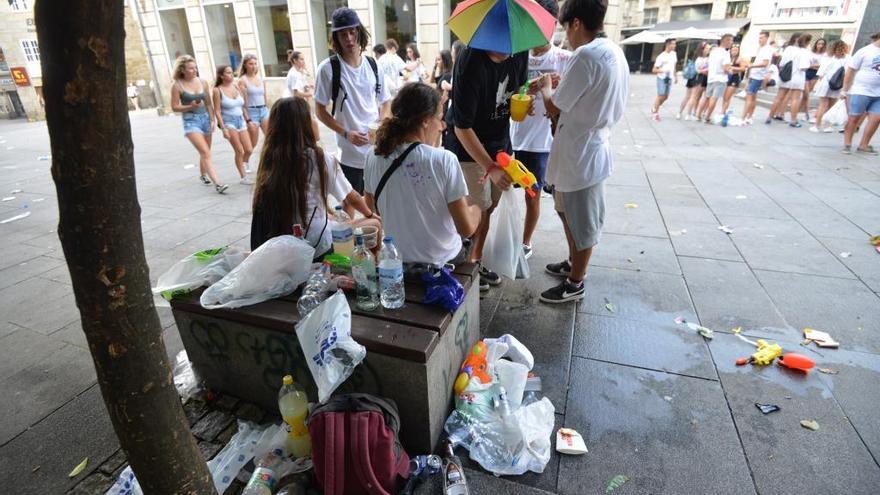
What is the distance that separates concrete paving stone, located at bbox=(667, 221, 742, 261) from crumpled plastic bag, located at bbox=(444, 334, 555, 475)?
2.44 metres

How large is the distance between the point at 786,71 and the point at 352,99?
10205 millimetres

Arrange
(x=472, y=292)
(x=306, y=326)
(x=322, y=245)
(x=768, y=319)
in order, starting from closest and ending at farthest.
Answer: (x=306, y=326), (x=472, y=292), (x=322, y=245), (x=768, y=319)

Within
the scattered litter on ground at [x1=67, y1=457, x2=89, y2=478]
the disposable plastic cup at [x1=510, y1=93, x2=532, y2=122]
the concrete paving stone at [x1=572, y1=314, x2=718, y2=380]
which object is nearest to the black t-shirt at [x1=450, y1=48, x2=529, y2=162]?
the disposable plastic cup at [x1=510, y1=93, x2=532, y2=122]

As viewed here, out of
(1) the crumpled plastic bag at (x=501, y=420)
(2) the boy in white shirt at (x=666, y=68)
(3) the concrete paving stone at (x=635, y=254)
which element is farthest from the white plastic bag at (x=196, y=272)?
(2) the boy in white shirt at (x=666, y=68)

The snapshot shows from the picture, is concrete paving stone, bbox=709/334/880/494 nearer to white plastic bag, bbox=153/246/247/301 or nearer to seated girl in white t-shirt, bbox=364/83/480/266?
seated girl in white t-shirt, bbox=364/83/480/266

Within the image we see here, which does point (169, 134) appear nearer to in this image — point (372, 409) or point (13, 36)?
point (372, 409)

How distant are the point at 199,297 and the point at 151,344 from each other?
129cm

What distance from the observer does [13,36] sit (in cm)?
2064

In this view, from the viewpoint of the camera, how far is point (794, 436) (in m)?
2.15

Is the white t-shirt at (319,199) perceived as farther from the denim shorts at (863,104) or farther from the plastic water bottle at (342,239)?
the denim shorts at (863,104)

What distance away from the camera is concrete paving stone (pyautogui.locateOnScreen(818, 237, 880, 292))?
11.7 feet

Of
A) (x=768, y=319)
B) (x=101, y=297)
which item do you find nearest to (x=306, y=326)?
(x=101, y=297)

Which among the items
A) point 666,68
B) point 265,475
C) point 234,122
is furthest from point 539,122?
point 666,68

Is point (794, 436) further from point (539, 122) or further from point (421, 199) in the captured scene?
point (539, 122)
